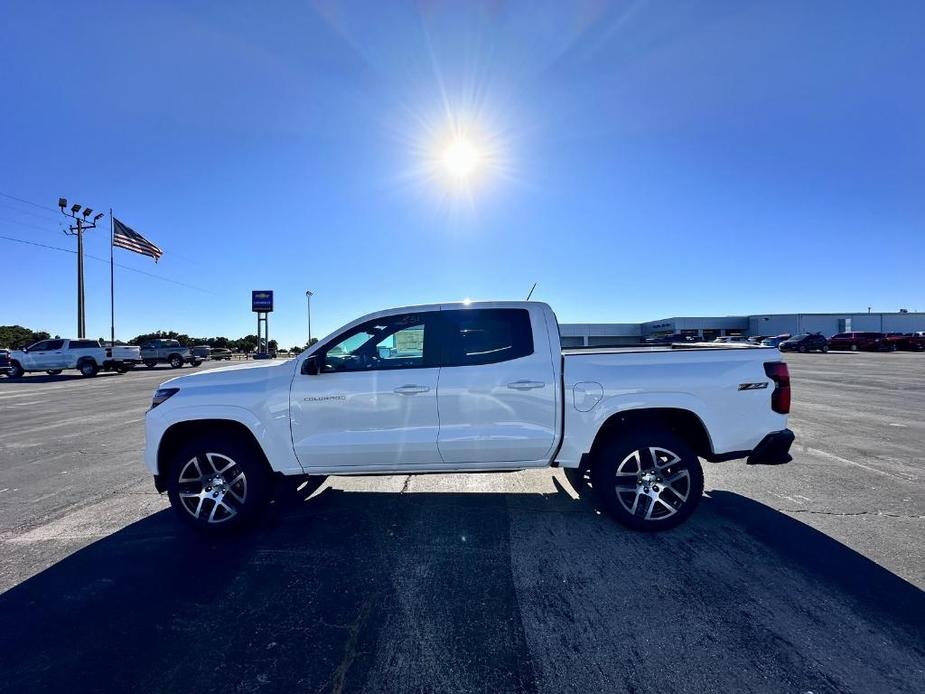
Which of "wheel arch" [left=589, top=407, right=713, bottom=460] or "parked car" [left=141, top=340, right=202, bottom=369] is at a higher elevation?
"parked car" [left=141, top=340, right=202, bottom=369]

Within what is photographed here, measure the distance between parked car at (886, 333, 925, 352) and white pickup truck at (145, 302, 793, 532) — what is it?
160 feet

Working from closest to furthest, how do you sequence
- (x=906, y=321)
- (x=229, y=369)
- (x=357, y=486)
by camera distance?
(x=229, y=369) → (x=357, y=486) → (x=906, y=321)

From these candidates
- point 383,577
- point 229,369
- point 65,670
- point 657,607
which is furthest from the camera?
point 229,369

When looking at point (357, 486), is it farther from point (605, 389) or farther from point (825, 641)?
point (825, 641)

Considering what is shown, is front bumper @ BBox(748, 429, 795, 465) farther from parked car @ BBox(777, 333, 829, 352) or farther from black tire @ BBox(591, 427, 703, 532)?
parked car @ BBox(777, 333, 829, 352)

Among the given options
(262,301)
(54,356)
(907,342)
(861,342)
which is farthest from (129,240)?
(907,342)

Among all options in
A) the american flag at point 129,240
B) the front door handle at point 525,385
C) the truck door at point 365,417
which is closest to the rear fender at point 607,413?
the front door handle at point 525,385

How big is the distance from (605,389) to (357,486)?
9.99 ft

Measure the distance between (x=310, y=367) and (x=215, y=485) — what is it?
1.32 m

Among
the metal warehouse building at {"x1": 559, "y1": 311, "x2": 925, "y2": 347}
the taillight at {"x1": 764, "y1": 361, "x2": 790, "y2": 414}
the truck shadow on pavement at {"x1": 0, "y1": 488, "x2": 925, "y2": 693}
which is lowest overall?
the truck shadow on pavement at {"x1": 0, "y1": 488, "x2": 925, "y2": 693}

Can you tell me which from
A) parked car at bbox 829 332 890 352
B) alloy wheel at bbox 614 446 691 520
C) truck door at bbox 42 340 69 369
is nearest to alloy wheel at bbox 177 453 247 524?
alloy wheel at bbox 614 446 691 520

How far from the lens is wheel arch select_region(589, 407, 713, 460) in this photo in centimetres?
346

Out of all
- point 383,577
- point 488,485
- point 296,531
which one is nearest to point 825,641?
point 383,577

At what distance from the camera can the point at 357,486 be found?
15.1 feet
